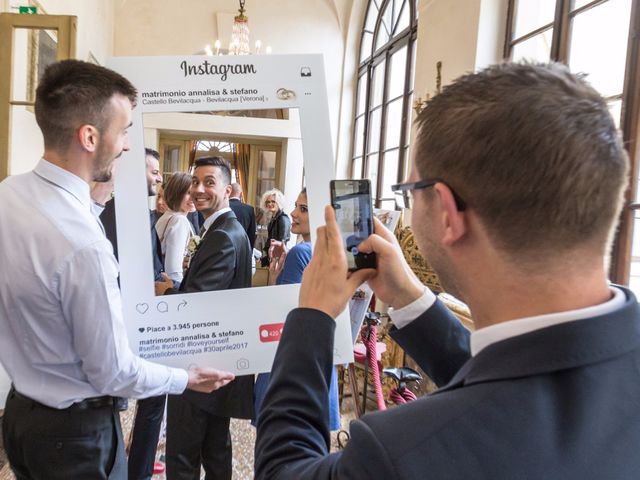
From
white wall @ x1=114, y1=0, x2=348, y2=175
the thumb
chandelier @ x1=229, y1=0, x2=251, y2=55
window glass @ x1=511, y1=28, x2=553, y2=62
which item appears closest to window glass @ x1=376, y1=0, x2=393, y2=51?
white wall @ x1=114, y1=0, x2=348, y2=175

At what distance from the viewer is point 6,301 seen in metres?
1.19

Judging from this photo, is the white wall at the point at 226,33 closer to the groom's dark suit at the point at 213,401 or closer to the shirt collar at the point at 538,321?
the groom's dark suit at the point at 213,401

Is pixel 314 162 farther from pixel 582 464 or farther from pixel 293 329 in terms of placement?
pixel 582 464

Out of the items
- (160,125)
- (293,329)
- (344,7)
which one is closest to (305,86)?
(160,125)

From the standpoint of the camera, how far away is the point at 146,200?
138 centimetres

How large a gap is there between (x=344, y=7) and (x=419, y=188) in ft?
27.8

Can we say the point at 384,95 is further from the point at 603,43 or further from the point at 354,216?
the point at 354,216

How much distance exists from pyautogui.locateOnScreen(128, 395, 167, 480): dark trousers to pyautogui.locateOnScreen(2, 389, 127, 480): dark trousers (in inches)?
43.4

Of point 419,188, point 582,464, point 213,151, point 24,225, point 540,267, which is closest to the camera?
point 582,464

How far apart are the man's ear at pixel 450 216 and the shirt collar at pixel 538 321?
0.13m

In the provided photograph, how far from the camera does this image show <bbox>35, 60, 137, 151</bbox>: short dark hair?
4.11 ft

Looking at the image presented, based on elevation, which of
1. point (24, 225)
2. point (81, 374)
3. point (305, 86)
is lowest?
point (81, 374)

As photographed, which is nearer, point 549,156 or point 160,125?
point 549,156

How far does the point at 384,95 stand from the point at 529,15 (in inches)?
122
